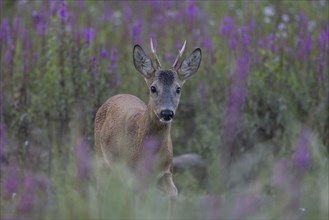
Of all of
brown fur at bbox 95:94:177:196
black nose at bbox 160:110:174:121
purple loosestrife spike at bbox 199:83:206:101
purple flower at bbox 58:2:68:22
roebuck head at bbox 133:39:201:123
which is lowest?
brown fur at bbox 95:94:177:196

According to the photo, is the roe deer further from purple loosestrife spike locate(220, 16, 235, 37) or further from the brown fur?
purple loosestrife spike locate(220, 16, 235, 37)

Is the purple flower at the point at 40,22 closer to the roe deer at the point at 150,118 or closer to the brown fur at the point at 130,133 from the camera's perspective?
the brown fur at the point at 130,133

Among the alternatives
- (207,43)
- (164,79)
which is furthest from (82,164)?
(207,43)

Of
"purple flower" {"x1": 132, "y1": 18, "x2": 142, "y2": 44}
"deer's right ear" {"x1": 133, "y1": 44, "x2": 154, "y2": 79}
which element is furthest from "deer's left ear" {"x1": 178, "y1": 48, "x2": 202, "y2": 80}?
"purple flower" {"x1": 132, "y1": 18, "x2": 142, "y2": 44}

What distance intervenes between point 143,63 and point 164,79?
1.01ft

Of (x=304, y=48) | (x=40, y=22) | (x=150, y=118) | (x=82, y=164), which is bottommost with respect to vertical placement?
(x=150, y=118)

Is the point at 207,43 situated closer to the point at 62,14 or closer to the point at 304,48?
the point at 304,48

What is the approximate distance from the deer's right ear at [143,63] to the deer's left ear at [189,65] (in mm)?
219

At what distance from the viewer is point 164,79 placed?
7121mm

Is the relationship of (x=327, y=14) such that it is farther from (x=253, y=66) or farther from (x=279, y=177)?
(x=279, y=177)

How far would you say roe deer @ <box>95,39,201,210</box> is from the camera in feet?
23.0

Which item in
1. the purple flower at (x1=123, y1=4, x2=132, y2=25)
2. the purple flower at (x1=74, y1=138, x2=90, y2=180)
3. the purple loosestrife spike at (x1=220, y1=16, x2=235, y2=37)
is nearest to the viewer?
the purple flower at (x1=74, y1=138, x2=90, y2=180)

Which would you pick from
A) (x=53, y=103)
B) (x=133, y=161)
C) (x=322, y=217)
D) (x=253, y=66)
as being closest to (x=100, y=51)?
(x=53, y=103)

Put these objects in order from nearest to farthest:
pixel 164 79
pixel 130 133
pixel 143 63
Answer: pixel 164 79 < pixel 143 63 < pixel 130 133
